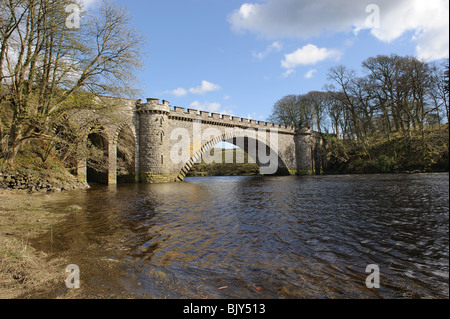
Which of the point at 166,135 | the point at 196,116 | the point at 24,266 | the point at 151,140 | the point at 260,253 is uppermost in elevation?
the point at 196,116

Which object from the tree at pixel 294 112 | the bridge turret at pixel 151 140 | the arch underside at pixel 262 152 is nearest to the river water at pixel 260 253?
the bridge turret at pixel 151 140

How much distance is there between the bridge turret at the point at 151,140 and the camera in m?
24.6

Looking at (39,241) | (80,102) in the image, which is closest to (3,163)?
(80,102)

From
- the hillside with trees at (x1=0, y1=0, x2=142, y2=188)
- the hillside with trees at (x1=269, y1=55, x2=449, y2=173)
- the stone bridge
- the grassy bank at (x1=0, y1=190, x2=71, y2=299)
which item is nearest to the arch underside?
the stone bridge

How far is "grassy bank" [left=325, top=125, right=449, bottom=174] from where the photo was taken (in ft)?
29.0

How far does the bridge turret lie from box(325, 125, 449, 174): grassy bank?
62.4ft

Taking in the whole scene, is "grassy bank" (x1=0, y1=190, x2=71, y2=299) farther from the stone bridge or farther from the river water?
the stone bridge

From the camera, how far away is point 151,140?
24719 millimetres

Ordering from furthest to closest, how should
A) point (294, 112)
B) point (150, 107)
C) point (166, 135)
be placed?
1. point (294, 112)
2. point (166, 135)
3. point (150, 107)

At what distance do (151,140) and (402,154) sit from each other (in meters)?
20.1

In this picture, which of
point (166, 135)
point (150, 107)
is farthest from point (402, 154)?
point (150, 107)

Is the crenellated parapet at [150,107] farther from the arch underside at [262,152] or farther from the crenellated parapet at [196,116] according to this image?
the arch underside at [262,152]

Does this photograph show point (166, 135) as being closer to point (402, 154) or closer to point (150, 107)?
point (150, 107)
